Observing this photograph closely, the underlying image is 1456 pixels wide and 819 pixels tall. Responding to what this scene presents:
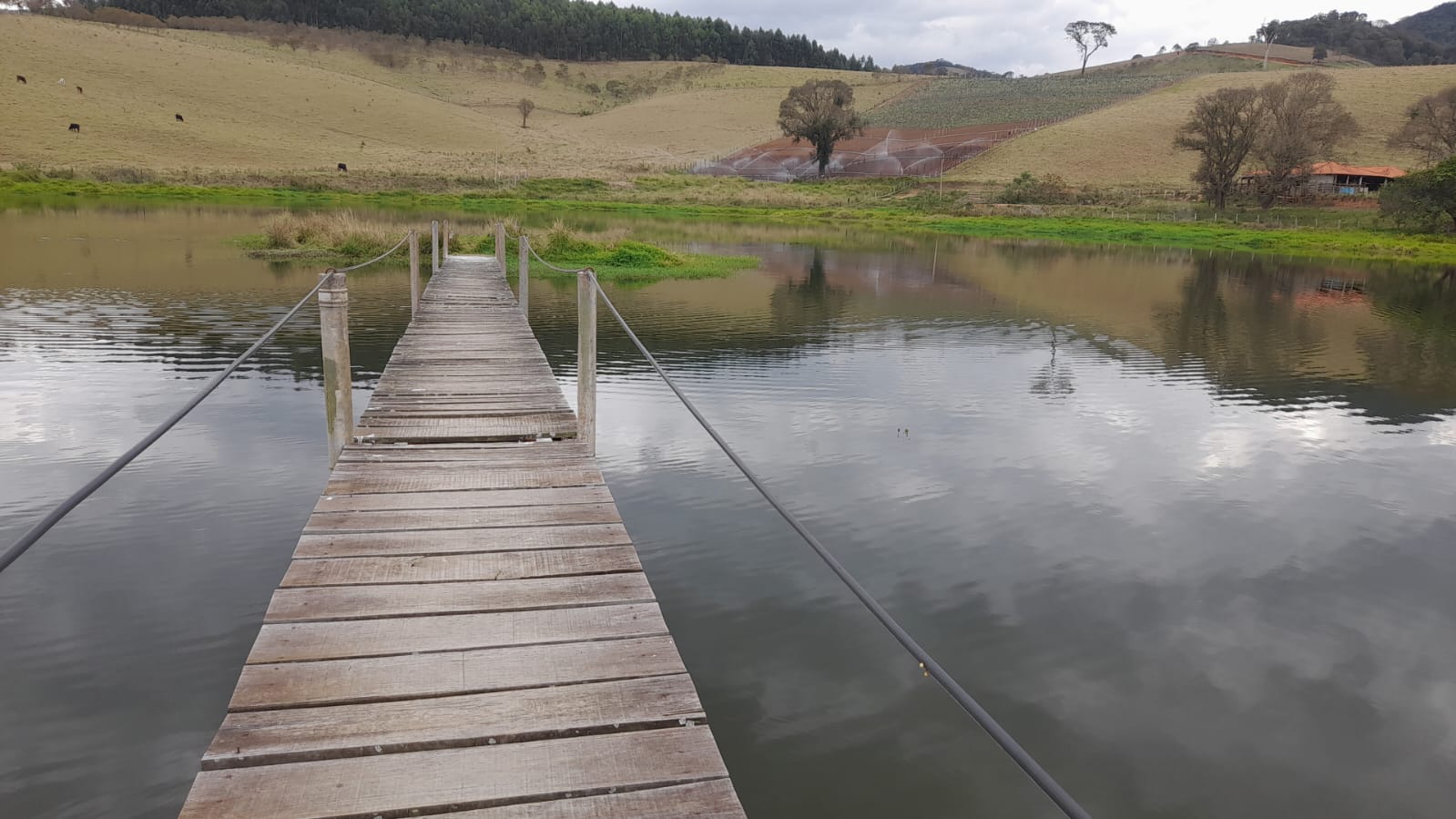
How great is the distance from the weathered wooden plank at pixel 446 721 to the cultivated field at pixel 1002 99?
3864 inches

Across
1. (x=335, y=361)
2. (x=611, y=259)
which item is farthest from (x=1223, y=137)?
(x=335, y=361)

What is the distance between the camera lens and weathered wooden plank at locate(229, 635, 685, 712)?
132 inches

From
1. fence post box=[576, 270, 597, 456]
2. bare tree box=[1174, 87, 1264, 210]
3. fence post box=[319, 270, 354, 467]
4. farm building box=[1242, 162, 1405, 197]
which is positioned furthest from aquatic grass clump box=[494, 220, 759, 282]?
farm building box=[1242, 162, 1405, 197]

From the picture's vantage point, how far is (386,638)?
380cm

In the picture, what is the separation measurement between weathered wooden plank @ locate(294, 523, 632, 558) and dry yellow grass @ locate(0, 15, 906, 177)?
58561 millimetres

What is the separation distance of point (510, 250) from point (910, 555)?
816 inches

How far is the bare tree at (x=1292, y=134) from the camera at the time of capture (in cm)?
5334

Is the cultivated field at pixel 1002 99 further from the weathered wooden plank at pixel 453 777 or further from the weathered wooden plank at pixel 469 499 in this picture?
the weathered wooden plank at pixel 453 777

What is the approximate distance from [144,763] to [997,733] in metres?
4.29

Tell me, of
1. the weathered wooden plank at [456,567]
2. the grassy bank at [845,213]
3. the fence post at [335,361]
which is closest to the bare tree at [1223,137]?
the grassy bank at [845,213]

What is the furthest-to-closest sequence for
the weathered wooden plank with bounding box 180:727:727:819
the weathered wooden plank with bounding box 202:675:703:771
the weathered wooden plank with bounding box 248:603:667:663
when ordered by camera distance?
the weathered wooden plank with bounding box 248:603:667:663 → the weathered wooden plank with bounding box 202:675:703:771 → the weathered wooden plank with bounding box 180:727:727:819

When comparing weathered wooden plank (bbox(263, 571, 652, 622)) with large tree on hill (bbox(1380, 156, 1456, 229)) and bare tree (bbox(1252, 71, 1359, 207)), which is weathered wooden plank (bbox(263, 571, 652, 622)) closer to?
large tree on hill (bbox(1380, 156, 1456, 229))

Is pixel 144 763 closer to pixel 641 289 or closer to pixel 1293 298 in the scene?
pixel 641 289

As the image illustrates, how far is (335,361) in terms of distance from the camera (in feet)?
22.4
